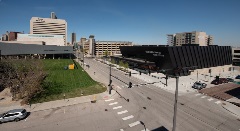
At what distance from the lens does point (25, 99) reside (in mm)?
30547

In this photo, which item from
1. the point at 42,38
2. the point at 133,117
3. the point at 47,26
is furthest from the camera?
the point at 47,26

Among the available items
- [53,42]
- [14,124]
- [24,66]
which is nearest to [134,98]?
[14,124]

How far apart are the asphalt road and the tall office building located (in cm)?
17748

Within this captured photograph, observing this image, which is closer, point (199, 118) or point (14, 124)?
point (14, 124)

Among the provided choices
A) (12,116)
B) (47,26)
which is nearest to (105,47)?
(47,26)

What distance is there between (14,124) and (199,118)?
27.6 meters

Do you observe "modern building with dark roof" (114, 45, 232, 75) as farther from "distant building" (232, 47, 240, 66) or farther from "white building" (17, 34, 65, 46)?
"white building" (17, 34, 65, 46)

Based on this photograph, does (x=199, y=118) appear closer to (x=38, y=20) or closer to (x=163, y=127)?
(x=163, y=127)

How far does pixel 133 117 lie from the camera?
2462 cm

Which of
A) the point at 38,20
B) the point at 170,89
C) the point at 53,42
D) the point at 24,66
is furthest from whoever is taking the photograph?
the point at 38,20

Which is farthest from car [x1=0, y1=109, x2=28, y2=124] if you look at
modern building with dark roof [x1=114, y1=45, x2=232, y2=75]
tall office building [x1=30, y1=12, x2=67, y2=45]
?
tall office building [x1=30, y1=12, x2=67, y2=45]

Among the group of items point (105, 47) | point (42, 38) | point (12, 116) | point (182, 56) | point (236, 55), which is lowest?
point (12, 116)

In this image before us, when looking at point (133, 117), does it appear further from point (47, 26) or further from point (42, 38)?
point (47, 26)

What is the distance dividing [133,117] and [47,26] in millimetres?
186310
